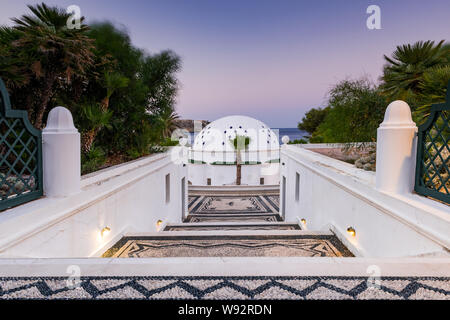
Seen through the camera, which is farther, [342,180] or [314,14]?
[314,14]

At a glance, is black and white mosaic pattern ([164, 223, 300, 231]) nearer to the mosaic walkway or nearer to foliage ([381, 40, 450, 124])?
the mosaic walkway

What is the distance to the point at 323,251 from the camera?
4441 millimetres

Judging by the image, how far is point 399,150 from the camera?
11.2ft

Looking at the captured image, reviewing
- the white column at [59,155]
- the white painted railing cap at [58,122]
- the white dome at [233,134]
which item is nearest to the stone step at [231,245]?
the white column at [59,155]

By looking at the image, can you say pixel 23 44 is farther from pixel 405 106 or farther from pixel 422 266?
pixel 422 266

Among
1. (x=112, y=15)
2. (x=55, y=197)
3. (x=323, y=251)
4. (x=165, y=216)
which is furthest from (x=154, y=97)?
(x=323, y=251)

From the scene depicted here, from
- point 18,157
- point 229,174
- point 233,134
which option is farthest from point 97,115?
point 233,134

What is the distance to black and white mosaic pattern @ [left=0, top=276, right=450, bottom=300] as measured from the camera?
5.86 feet

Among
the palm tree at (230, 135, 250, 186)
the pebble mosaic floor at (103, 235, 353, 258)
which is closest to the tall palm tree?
the pebble mosaic floor at (103, 235, 353, 258)

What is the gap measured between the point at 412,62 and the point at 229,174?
14.3 m

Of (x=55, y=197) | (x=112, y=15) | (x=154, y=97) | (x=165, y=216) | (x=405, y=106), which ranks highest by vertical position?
(x=112, y=15)

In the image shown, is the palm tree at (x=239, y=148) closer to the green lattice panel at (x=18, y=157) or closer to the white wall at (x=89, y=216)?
the white wall at (x=89, y=216)

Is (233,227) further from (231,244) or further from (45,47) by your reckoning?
(45,47)
